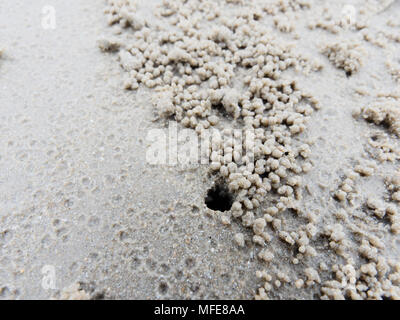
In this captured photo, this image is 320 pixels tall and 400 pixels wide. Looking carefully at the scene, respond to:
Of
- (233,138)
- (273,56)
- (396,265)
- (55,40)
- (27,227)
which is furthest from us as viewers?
(55,40)

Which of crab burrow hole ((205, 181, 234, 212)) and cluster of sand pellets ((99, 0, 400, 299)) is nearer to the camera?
cluster of sand pellets ((99, 0, 400, 299))

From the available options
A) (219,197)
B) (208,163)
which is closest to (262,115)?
(208,163)

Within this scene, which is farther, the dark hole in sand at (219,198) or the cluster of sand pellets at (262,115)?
the dark hole in sand at (219,198)
